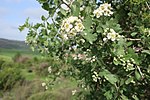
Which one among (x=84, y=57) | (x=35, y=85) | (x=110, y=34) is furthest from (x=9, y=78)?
(x=110, y=34)

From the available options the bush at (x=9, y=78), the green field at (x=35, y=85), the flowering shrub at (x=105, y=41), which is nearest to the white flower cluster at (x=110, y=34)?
the flowering shrub at (x=105, y=41)

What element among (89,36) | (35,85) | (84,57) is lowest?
(35,85)

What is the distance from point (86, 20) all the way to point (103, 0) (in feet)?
3.38

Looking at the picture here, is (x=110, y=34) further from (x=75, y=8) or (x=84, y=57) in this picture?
(x=84, y=57)

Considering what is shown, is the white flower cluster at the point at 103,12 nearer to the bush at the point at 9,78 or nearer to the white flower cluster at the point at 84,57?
the white flower cluster at the point at 84,57

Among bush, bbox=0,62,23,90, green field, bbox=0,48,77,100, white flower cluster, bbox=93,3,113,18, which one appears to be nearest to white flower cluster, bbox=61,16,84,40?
white flower cluster, bbox=93,3,113,18

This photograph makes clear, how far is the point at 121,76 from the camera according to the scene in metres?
2.60

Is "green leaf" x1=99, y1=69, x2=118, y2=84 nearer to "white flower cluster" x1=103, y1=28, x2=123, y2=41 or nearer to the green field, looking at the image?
"white flower cluster" x1=103, y1=28, x2=123, y2=41

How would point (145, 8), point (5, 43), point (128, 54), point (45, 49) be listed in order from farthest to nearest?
point (5, 43) < point (45, 49) < point (145, 8) < point (128, 54)

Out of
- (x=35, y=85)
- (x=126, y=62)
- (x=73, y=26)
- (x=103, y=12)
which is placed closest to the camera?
(x=73, y=26)

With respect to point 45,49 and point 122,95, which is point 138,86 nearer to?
point 122,95

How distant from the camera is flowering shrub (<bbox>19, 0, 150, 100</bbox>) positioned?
7.74ft

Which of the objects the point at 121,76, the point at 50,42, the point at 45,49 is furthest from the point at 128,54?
the point at 45,49

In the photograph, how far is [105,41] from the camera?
7.84 feet
